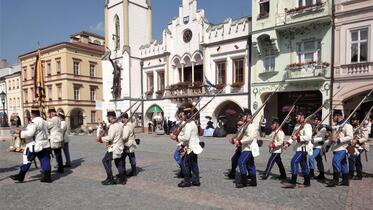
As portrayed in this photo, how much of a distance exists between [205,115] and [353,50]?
36.6 ft

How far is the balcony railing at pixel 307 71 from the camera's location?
17.1 metres

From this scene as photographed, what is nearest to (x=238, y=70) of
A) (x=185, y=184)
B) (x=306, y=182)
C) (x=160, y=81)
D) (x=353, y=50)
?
(x=353, y=50)

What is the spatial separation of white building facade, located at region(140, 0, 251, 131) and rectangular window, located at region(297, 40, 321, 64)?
12.3 ft

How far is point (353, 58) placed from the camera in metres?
16.5

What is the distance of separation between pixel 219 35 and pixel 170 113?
7.98 meters

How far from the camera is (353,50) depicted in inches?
648

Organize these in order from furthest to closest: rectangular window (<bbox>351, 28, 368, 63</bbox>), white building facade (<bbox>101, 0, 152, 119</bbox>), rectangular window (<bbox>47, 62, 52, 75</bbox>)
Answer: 1. rectangular window (<bbox>47, 62, 52, 75</bbox>)
2. white building facade (<bbox>101, 0, 152, 119</bbox>)
3. rectangular window (<bbox>351, 28, 368, 63</bbox>)

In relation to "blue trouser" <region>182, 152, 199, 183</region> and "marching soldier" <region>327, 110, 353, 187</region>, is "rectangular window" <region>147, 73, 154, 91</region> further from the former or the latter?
"marching soldier" <region>327, 110, 353, 187</region>

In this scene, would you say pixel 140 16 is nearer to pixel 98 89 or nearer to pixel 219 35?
pixel 219 35

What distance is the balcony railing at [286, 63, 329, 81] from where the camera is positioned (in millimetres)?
17094

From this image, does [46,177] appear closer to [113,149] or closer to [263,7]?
[113,149]

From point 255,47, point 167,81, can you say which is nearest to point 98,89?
point 167,81

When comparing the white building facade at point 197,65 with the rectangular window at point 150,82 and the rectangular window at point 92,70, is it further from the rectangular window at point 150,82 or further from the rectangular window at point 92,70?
the rectangular window at point 92,70

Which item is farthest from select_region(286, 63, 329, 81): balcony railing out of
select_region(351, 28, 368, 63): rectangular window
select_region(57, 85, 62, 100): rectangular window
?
select_region(57, 85, 62, 100): rectangular window
